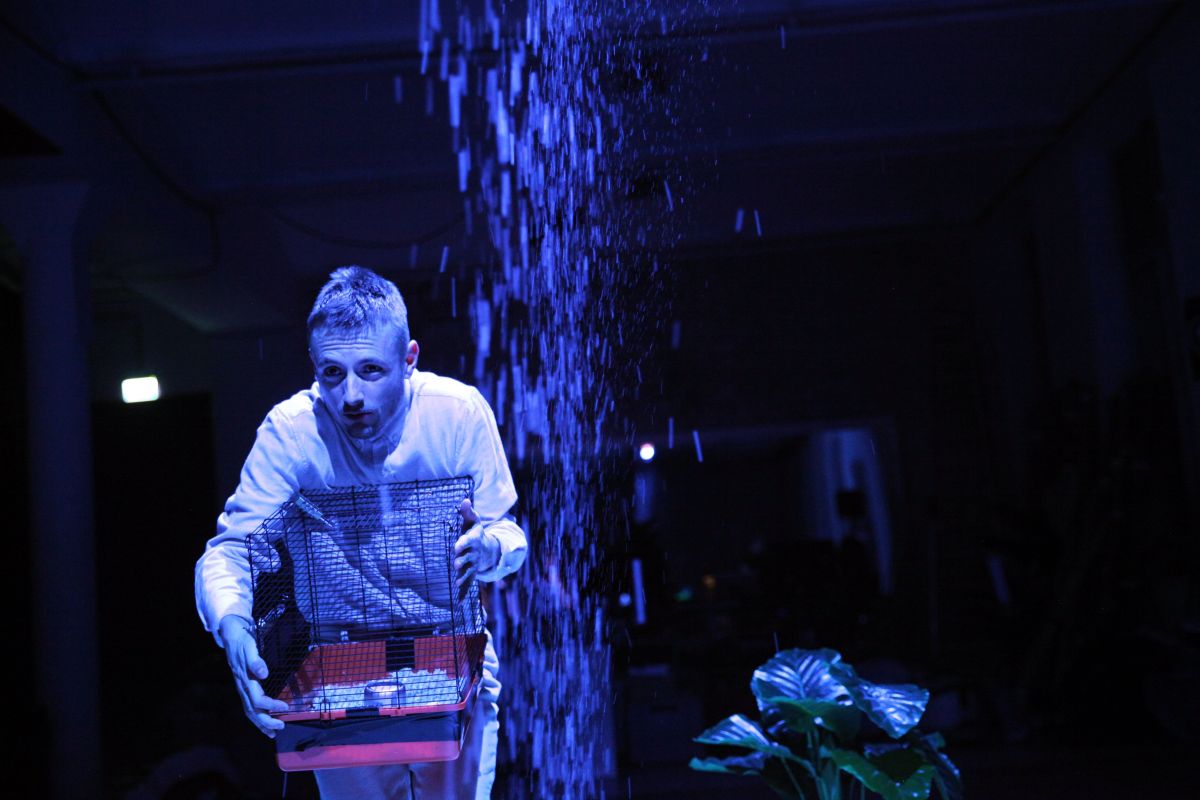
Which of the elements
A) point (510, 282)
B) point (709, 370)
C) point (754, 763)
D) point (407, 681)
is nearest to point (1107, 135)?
point (709, 370)

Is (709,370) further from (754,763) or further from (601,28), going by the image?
(754,763)

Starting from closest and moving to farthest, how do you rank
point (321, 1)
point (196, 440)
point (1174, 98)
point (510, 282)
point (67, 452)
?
point (321, 1) → point (67, 452) → point (1174, 98) → point (196, 440) → point (510, 282)

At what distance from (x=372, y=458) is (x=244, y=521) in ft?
0.76

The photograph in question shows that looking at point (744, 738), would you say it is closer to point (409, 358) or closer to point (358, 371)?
point (409, 358)

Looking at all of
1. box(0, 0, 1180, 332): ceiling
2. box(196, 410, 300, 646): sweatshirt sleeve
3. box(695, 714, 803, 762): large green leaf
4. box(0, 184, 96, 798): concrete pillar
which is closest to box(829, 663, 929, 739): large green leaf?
box(695, 714, 803, 762): large green leaf

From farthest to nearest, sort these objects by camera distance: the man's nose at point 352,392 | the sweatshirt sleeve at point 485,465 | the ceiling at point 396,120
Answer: the ceiling at point 396,120
the sweatshirt sleeve at point 485,465
the man's nose at point 352,392

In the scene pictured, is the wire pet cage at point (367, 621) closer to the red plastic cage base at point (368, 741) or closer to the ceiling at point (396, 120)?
the red plastic cage base at point (368, 741)

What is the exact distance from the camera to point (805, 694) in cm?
291

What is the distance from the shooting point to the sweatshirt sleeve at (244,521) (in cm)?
149

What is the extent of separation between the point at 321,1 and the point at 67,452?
2292 millimetres

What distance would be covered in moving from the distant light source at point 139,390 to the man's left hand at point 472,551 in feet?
19.2

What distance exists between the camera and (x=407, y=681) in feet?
4.71

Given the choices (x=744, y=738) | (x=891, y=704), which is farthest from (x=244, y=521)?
(x=891, y=704)

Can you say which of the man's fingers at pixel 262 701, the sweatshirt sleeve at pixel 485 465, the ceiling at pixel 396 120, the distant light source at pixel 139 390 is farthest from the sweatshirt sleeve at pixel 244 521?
the distant light source at pixel 139 390
